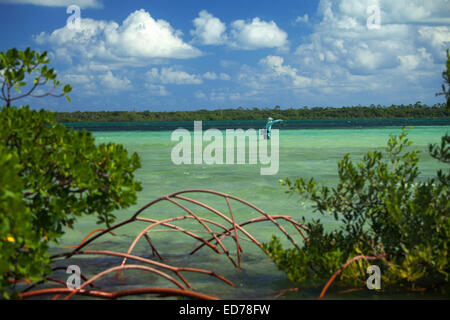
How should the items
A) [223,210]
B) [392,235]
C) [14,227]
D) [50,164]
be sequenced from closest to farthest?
[14,227] → [50,164] → [392,235] → [223,210]

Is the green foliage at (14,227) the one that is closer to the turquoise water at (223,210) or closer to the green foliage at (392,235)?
the turquoise water at (223,210)

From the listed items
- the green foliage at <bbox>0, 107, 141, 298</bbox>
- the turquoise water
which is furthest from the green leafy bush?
the turquoise water

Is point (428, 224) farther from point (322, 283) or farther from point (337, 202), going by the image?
point (322, 283)

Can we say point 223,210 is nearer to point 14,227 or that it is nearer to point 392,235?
point 392,235

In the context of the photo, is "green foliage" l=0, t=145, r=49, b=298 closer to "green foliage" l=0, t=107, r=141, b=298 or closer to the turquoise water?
"green foliage" l=0, t=107, r=141, b=298

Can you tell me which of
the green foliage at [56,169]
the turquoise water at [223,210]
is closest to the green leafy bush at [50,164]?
the green foliage at [56,169]

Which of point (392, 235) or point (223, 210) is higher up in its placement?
point (392, 235)

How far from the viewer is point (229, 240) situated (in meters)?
6.88

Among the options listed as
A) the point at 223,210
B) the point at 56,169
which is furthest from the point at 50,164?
the point at 223,210

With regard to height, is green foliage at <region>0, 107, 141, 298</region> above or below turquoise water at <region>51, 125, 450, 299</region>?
above

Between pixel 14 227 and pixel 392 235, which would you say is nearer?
pixel 14 227
